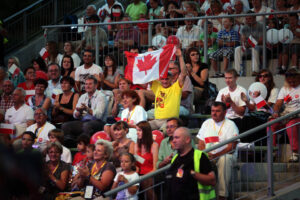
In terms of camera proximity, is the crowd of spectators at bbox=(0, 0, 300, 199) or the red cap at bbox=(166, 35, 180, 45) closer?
the crowd of spectators at bbox=(0, 0, 300, 199)

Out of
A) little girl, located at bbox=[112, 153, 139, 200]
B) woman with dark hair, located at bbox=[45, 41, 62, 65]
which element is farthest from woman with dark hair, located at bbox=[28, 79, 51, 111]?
little girl, located at bbox=[112, 153, 139, 200]

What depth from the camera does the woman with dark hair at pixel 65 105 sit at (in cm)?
1046

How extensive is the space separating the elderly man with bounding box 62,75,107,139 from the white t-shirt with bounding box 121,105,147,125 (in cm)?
67

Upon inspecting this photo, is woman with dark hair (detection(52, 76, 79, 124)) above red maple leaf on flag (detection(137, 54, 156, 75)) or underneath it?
underneath

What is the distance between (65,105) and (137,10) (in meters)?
5.49

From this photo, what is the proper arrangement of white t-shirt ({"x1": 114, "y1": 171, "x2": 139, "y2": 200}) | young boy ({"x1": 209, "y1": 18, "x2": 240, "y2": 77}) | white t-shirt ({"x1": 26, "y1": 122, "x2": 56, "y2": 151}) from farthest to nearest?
young boy ({"x1": 209, "y1": 18, "x2": 240, "y2": 77})
white t-shirt ({"x1": 26, "y1": 122, "x2": 56, "y2": 151})
white t-shirt ({"x1": 114, "y1": 171, "x2": 139, "y2": 200})

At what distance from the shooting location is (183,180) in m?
6.02

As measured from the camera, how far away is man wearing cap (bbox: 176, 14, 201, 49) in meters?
11.9

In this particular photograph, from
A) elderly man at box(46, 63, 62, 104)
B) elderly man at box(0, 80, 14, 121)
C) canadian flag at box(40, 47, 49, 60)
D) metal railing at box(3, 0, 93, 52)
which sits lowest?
elderly man at box(0, 80, 14, 121)

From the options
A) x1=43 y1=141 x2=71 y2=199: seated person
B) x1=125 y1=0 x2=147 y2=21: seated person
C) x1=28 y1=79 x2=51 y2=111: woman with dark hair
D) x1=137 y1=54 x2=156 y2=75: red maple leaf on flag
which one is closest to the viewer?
x1=43 y1=141 x2=71 y2=199: seated person

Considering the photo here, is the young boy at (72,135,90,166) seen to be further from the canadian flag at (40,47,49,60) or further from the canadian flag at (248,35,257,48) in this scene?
the canadian flag at (40,47,49,60)

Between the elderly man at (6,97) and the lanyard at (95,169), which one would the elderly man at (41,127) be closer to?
the elderly man at (6,97)

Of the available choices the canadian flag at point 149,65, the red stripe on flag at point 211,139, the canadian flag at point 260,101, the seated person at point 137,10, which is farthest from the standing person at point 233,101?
the seated person at point 137,10

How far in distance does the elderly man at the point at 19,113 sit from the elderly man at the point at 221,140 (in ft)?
12.1
